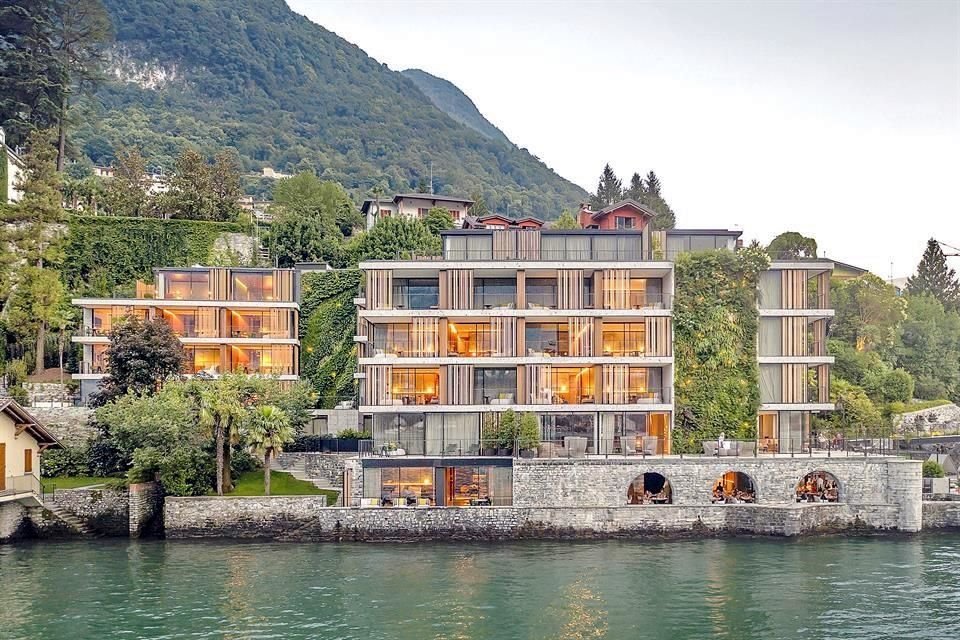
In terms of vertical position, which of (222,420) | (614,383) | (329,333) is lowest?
(222,420)

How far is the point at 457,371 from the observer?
5512cm

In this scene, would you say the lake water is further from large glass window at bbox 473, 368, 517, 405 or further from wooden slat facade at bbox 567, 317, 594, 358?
wooden slat facade at bbox 567, 317, 594, 358

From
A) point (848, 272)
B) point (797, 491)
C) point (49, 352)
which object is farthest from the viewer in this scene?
point (848, 272)

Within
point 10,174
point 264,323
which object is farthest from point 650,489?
point 10,174

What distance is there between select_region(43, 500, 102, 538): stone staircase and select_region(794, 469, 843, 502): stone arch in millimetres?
38319

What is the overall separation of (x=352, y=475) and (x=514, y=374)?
1185 cm

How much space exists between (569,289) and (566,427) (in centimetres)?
826

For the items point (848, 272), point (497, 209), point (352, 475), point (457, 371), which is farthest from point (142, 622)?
point (497, 209)

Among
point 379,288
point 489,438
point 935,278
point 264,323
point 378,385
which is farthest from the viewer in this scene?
point 935,278

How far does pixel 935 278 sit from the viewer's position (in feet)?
388

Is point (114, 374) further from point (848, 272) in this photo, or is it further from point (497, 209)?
point (497, 209)

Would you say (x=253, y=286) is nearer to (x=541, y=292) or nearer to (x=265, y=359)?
(x=265, y=359)

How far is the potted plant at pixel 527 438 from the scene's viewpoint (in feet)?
172

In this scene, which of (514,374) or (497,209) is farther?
(497,209)
